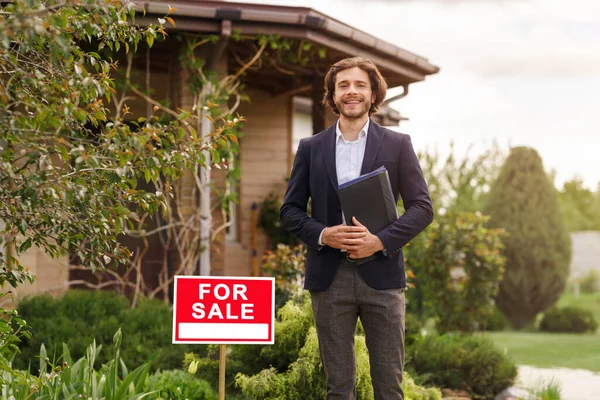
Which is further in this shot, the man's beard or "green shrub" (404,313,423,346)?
"green shrub" (404,313,423,346)

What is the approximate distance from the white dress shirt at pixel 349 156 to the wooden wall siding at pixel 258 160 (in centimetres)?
664

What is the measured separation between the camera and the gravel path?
7.20 meters

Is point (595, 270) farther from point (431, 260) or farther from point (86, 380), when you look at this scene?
point (86, 380)

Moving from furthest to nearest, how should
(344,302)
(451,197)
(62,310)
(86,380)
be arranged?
(451,197)
(62,310)
(86,380)
(344,302)

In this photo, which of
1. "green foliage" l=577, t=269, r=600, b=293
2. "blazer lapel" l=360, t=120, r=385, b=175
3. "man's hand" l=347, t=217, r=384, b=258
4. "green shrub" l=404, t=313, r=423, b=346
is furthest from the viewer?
"green foliage" l=577, t=269, r=600, b=293

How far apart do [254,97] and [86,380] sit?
6779 mm

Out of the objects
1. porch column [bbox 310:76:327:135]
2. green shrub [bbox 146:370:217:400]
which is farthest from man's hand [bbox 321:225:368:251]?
porch column [bbox 310:76:327:135]

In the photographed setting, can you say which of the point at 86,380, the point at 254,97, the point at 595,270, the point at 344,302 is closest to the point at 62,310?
the point at 86,380

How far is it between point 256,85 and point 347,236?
725 centimetres

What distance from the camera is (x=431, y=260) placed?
406 inches

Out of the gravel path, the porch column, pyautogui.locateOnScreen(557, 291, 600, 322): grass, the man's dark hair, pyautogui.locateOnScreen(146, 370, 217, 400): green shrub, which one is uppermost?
the porch column

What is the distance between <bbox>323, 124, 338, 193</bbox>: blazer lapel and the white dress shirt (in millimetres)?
27

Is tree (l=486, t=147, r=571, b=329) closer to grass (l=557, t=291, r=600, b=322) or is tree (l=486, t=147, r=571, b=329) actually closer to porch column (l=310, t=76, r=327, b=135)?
porch column (l=310, t=76, r=327, b=135)

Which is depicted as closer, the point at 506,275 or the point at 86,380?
the point at 86,380
